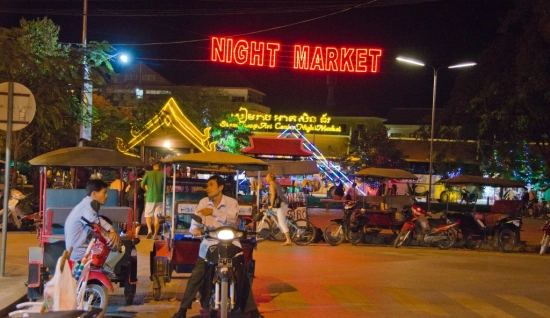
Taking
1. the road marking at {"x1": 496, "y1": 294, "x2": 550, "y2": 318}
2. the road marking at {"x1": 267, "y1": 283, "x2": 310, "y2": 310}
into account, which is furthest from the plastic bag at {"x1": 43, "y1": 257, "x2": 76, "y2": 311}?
the road marking at {"x1": 496, "y1": 294, "x2": 550, "y2": 318}

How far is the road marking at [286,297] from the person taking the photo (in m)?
10.8

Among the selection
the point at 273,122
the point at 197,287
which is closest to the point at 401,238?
the point at 197,287

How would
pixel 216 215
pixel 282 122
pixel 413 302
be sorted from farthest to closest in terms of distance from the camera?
1. pixel 282 122
2. pixel 413 302
3. pixel 216 215

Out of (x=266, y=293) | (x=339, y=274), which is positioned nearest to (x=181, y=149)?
(x=339, y=274)

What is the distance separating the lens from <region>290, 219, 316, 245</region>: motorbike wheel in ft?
66.7

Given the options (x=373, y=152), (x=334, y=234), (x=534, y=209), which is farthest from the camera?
(x=373, y=152)

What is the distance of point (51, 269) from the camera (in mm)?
10070

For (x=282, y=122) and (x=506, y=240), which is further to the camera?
(x=282, y=122)

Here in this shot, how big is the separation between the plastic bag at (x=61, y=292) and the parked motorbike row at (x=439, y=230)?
1438 cm

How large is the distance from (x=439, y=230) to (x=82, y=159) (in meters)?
11.6

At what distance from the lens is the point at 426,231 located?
2106 cm

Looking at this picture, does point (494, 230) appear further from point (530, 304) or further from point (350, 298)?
point (350, 298)

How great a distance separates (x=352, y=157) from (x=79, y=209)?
1834 inches

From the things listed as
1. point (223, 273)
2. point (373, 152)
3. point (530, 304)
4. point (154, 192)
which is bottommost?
point (530, 304)
